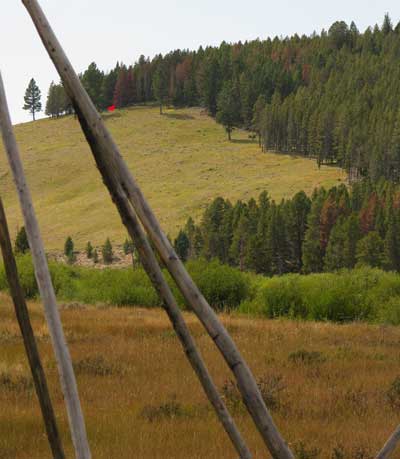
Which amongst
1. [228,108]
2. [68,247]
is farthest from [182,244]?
[228,108]

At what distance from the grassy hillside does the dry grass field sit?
262 feet

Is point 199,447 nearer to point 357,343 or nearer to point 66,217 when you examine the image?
point 357,343

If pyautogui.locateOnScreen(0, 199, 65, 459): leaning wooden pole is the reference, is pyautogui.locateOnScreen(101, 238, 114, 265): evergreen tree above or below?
below

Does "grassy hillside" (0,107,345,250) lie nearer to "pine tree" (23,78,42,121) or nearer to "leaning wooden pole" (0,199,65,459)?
"pine tree" (23,78,42,121)

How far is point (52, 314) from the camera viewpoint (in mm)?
2604

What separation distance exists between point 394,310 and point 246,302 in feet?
16.9

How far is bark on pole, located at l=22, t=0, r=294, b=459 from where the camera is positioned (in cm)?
220

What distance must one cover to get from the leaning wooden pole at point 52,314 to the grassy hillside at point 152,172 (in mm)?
90316

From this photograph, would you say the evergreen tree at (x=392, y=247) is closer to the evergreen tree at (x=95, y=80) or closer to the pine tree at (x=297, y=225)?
the pine tree at (x=297, y=225)

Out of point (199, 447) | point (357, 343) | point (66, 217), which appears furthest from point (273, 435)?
point (66, 217)

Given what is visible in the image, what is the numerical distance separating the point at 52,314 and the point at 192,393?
21.1 ft

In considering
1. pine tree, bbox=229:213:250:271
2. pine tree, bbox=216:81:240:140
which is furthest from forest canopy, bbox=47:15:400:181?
pine tree, bbox=229:213:250:271

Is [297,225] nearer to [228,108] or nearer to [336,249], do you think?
[336,249]

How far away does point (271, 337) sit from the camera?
14.3 metres
